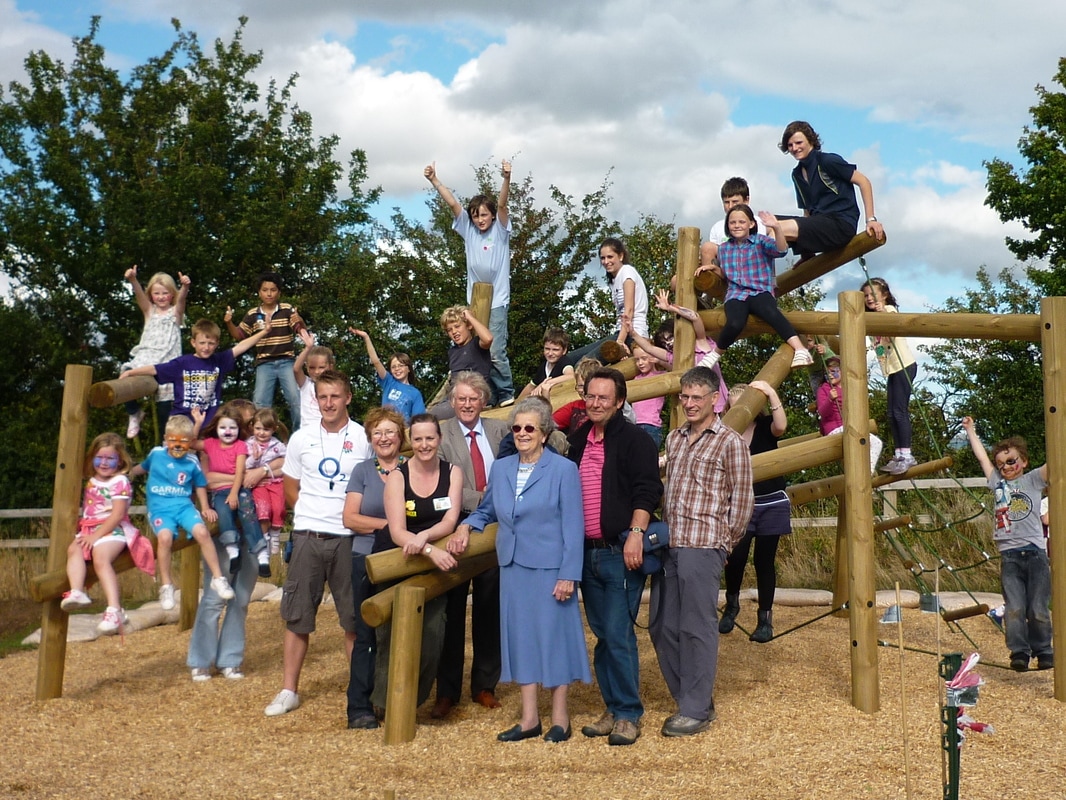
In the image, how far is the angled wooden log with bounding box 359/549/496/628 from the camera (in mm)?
6070

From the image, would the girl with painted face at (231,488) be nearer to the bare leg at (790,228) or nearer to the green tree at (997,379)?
the bare leg at (790,228)

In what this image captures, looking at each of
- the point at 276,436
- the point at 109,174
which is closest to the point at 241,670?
the point at 276,436

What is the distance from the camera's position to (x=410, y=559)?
241 inches

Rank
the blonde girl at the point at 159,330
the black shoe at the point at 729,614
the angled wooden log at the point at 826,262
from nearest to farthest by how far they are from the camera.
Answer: the angled wooden log at the point at 826,262 < the blonde girl at the point at 159,330 < the black shoe at the point at 729,614

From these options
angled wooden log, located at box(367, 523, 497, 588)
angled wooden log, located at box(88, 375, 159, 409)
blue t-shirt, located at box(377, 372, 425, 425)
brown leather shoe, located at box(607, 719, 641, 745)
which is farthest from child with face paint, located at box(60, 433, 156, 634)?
brown leather shoe, located at box(607, 719, 641, 745)

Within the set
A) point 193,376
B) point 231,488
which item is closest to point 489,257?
point 193,376

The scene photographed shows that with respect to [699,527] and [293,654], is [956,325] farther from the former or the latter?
[293,654]

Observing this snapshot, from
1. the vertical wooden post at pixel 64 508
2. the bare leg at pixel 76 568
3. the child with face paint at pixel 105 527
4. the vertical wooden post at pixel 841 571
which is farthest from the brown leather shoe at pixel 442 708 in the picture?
the vertical wooden post at pixel 841 571

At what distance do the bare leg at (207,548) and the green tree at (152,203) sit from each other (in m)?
12.0

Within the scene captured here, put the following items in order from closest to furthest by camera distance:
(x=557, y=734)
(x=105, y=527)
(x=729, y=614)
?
(x=557, y=734) → (x=105, y=527) → (x=729, y=614)

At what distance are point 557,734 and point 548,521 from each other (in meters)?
1.10

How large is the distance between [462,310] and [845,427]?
296cm

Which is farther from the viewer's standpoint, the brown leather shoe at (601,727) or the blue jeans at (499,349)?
the blue jeans at (499,349)

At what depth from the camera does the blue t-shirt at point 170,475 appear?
24.4 ft
